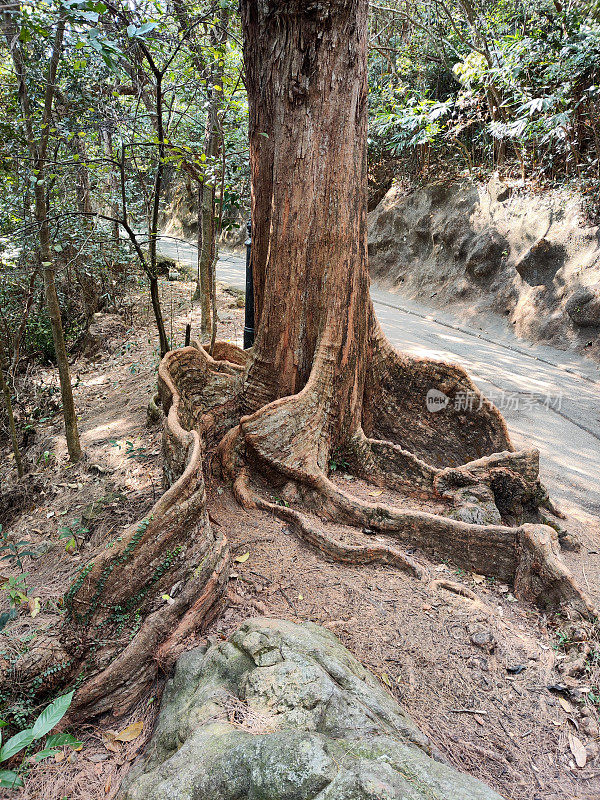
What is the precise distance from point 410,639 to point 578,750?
2.83 ft

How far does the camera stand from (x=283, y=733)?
1702 mm

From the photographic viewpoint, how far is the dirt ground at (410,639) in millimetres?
2230

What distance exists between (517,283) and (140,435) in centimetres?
898

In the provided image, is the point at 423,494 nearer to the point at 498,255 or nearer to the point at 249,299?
the point at 249,299

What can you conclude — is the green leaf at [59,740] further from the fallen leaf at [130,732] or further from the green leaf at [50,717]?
the fallen leaf at [130,732]

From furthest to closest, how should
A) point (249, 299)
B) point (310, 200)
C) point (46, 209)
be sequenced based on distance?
point (249, 299)
point (46, 209)
point (310, 200)

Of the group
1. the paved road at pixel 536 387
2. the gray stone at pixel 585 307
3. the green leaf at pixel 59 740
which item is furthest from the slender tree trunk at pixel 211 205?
the gray stone at pixel 585 307

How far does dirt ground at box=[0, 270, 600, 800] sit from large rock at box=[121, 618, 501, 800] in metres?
0.31

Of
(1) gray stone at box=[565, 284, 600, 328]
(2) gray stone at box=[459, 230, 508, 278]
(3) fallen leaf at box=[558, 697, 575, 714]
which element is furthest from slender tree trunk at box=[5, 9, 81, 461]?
(2) gray stone at box=[459, 230, 508, 278]

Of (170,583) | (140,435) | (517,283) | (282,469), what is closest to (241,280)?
(517,283)

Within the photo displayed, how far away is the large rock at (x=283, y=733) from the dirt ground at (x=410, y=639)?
0.31 meters

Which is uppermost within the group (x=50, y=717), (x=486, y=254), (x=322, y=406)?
(x=486, y=254)

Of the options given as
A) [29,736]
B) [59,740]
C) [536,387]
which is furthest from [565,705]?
[536,387]

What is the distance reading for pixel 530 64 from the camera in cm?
1016
